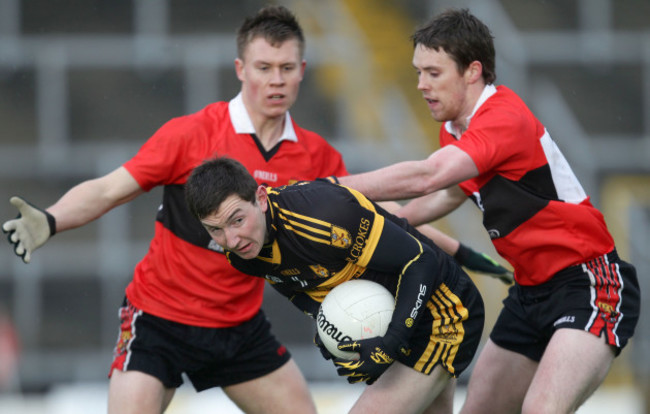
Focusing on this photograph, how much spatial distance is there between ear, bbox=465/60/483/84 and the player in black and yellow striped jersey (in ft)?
2.49

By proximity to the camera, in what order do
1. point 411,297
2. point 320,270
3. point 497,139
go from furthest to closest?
1. point 497,139
2. point 320,270
3. point 411,297

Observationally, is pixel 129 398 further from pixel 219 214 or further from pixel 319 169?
pixel 319 169

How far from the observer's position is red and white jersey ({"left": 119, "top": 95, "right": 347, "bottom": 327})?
15.6 ft

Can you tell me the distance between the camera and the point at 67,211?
176 inches

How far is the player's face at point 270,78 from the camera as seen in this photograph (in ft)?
16.1

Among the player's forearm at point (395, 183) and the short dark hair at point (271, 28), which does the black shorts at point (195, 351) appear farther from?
the short dark hair at point (271, 28)

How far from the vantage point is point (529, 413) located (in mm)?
4047

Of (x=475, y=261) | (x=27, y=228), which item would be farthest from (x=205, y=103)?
(x=27, y=228)

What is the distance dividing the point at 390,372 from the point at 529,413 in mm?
628

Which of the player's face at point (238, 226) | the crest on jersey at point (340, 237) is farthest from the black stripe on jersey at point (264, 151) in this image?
the crest on jersey at point (340, 237)

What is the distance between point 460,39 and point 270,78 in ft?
3.46

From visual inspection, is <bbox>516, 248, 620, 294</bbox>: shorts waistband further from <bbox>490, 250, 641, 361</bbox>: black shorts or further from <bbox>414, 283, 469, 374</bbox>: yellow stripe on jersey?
<bbox>414, 283, 469, 374</bbox>: yellow stripe on jersey

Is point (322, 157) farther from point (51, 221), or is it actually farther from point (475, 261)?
point (51, 221)

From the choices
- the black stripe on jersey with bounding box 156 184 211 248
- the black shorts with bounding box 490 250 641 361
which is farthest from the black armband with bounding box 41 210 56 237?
the black shorts with bounding box 490 250 641 361
